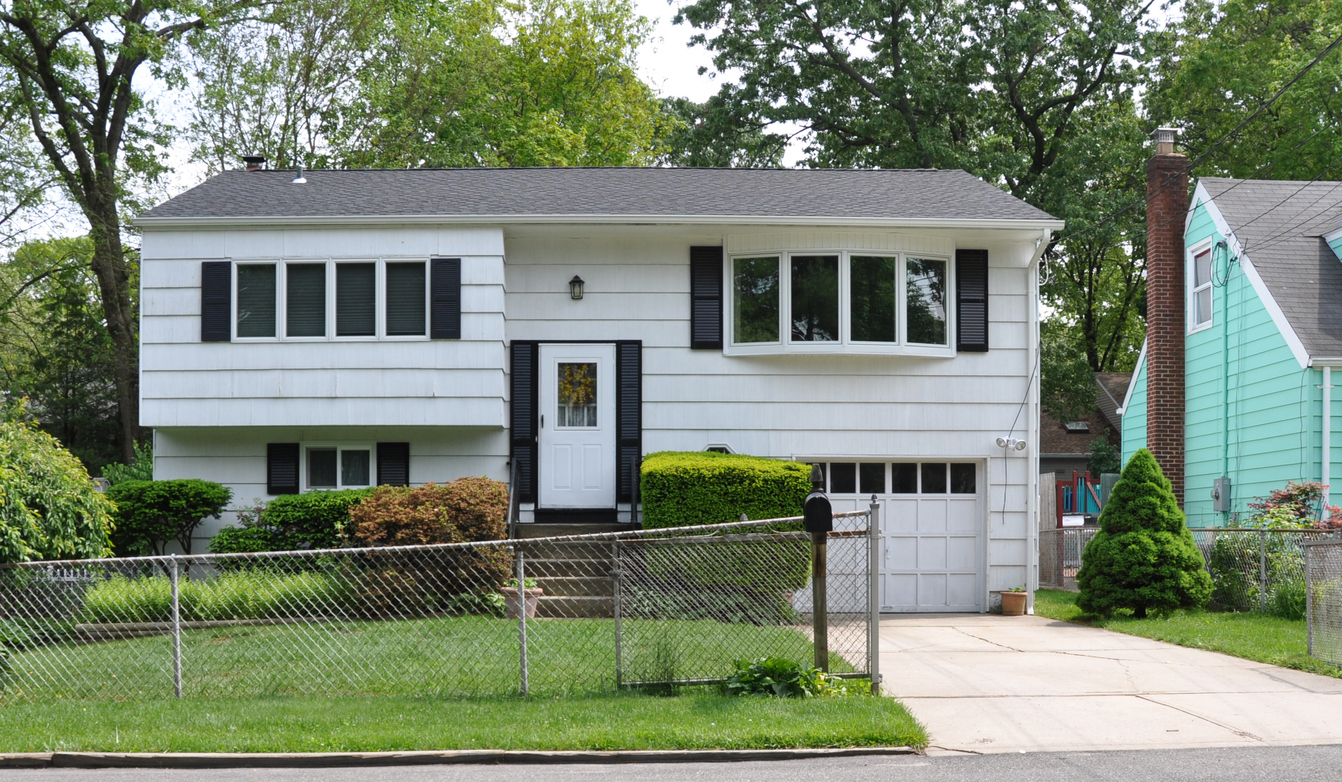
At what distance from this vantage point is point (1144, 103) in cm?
3362

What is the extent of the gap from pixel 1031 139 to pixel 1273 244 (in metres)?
A: 14.3

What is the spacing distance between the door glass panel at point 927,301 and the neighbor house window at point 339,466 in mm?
7229

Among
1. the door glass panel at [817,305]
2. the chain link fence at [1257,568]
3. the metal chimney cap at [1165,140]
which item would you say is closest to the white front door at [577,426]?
the door glass panel at [817,305]

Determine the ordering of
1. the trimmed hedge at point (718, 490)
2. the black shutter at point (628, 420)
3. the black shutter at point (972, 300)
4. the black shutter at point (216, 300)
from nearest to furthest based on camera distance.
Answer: the trimmed hedge at point (718, 490) < the black shutter at point (216, 300) < the black shutter at point (628, 420) < the black shutter at point (972, 300)

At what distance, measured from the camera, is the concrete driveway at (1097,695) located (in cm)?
751

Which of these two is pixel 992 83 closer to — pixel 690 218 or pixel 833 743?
pixel 690 218

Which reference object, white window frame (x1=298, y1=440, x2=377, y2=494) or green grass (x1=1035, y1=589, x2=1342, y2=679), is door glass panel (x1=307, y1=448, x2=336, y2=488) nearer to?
white window frame (x1=298, y1=440, x2=377, y2=494)

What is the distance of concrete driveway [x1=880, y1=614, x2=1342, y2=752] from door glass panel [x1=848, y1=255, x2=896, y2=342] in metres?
4.44

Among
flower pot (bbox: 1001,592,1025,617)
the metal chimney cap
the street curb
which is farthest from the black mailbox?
the metal chimney cap

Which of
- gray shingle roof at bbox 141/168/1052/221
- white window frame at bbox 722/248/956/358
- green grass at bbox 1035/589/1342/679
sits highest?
gray shingle roof at bbox 141/168/1052/221

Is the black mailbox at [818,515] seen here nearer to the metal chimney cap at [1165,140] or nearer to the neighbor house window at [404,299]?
the neighbor house window at [404,299]

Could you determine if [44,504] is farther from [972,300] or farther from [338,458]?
[972,300]

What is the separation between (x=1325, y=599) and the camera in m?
10.2

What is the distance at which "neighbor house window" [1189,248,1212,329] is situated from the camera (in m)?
20.2
